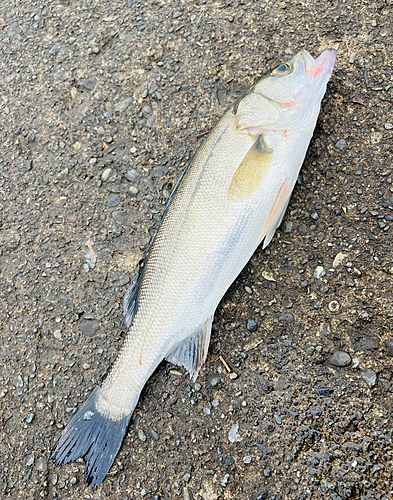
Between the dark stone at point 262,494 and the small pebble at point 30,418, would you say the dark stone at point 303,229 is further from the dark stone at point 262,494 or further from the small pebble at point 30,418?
the small pebble at point 30,418

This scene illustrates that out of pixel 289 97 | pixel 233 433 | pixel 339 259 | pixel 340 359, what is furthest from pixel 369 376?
pixel 289 97

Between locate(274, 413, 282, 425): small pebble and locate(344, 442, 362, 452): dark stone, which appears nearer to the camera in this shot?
locate(344, 442, 362, 452): dark stone

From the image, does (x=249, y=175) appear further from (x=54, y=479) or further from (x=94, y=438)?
(x=54, y=479)

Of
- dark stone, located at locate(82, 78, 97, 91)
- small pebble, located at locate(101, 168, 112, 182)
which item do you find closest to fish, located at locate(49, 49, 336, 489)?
small pebble, located at locate(101, 168, 112, 182)

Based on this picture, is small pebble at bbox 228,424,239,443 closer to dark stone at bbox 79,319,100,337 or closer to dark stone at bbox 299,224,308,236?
dark stone at bbox 79,319,100,337

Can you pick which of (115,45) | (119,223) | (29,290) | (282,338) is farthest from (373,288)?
(115,45)

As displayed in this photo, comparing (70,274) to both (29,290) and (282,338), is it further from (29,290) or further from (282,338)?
(282,338)
